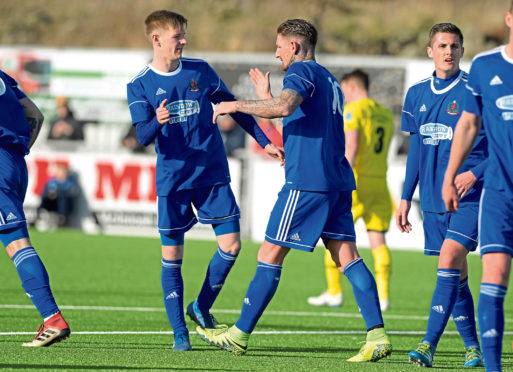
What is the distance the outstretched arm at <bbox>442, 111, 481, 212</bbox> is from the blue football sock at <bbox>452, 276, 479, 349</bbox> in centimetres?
149

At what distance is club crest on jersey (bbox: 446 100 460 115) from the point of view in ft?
23.0

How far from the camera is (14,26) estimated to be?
132ft

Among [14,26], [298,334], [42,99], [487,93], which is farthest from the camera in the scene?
[14,26]

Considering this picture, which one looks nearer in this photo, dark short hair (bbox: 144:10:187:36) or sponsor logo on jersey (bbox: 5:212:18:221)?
sponsor logo on jersey (bbox: 5:212:18:221)

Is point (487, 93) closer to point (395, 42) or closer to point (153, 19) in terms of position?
point (153, 19)

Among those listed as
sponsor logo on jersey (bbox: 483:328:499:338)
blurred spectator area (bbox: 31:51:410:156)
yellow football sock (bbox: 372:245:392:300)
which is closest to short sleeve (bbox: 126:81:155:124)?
sponsor logo on jersey (bbox: 483:328:499:338)

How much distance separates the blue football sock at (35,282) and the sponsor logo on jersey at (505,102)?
3317 millimetres

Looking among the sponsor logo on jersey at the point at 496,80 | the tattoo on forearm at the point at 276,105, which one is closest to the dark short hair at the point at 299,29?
the tattoo on forearm at the point at 276,105

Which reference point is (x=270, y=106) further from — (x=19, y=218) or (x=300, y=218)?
(x=19, y=218)

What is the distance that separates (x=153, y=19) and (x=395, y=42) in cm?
2923

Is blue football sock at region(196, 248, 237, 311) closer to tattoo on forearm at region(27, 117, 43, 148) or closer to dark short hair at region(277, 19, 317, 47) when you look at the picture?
tattoo on forearm at region(27, 117, 43, 148)

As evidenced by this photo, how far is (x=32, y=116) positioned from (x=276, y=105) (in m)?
1.97

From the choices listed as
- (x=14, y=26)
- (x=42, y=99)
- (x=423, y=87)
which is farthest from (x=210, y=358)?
(x=14, y=26)

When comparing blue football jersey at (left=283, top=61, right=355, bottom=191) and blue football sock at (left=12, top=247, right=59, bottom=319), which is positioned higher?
blue football jersey at (left=283, top=61, right=355, bottom=191)
